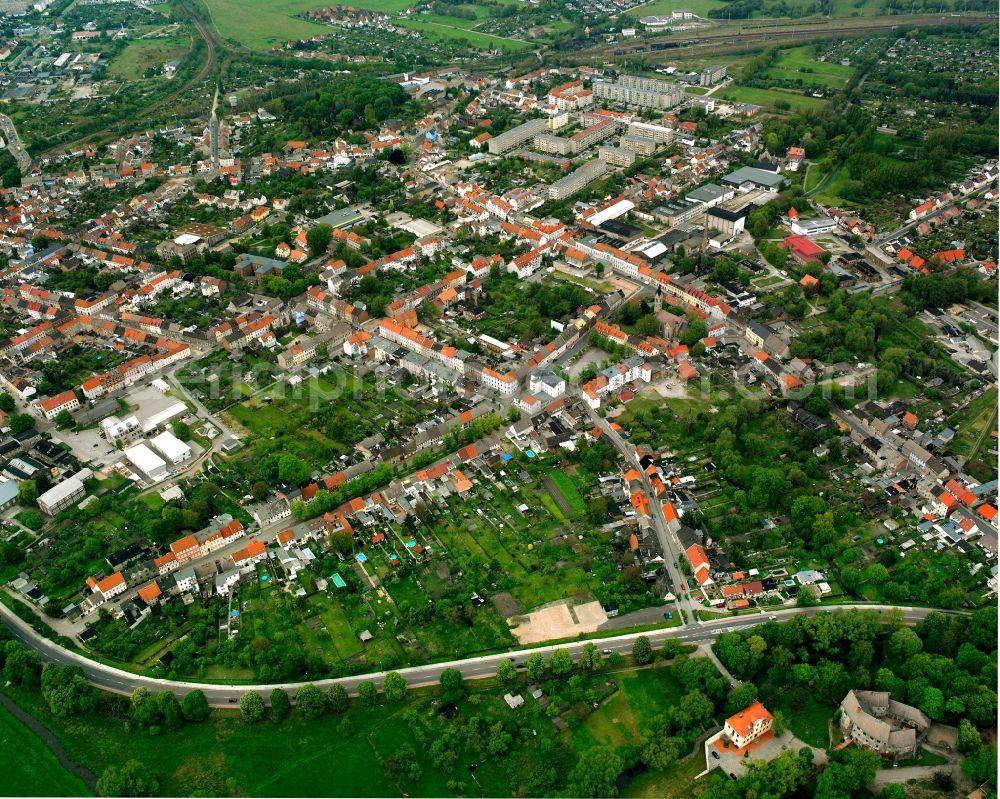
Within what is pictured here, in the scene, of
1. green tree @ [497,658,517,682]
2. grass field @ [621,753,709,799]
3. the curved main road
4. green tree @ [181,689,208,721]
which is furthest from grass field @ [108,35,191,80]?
grass field @ [621,753,709,799]

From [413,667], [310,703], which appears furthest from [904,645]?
[310,703]

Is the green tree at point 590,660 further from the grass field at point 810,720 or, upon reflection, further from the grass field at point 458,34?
the grass field at point 458,34

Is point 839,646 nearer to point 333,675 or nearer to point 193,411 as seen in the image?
point 333,675

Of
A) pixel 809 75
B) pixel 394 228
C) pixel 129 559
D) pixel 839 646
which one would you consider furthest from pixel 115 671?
pixel 809 75

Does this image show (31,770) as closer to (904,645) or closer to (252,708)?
(252,708)

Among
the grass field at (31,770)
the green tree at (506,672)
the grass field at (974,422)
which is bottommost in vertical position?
the grass field at (31,770)

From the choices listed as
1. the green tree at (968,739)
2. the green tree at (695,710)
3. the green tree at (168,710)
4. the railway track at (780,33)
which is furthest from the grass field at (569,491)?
the railway track at (780,33)
